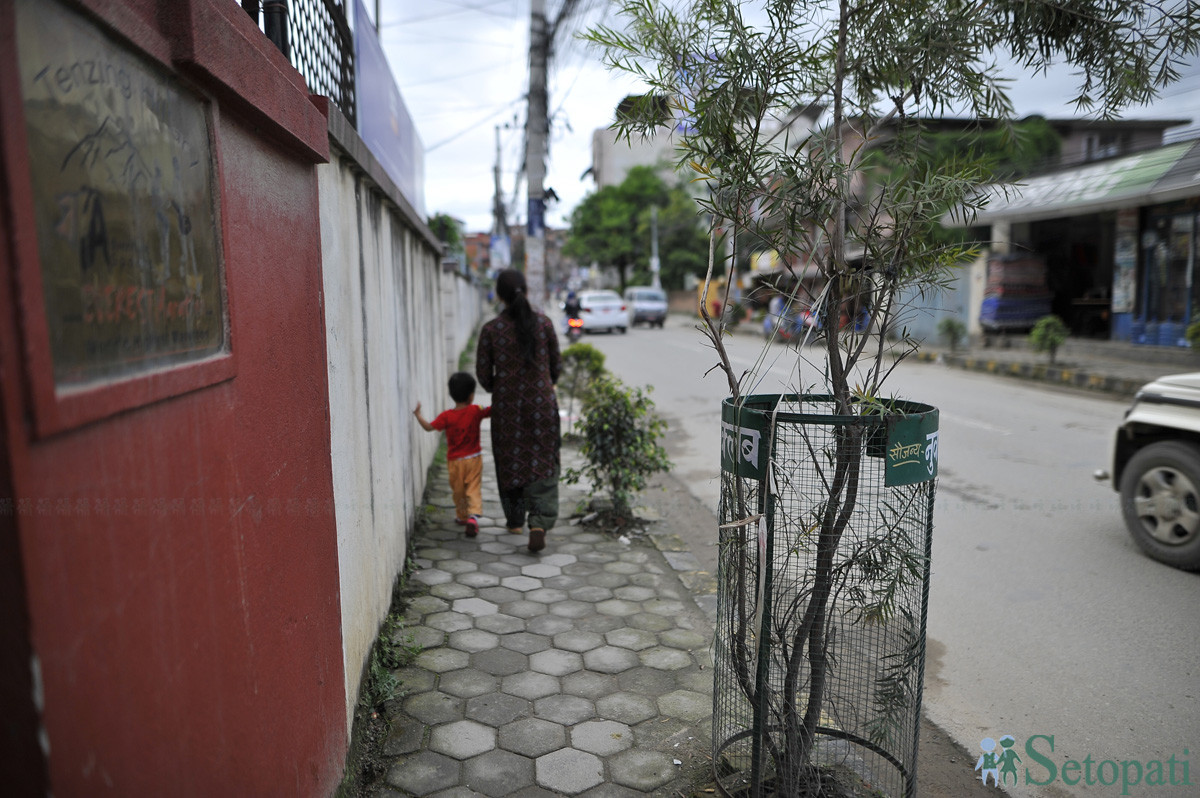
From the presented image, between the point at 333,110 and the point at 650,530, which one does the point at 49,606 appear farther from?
the point at 650,530

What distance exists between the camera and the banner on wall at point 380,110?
4.17 m

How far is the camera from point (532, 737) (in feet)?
9.31

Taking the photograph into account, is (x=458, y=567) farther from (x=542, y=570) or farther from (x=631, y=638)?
(x=631, y=638)

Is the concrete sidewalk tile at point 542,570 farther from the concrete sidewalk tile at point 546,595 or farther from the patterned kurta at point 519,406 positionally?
the patterned kurta at point 519,406

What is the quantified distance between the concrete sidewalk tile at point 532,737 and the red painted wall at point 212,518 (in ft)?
2.00

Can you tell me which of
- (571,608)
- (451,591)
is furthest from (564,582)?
(451,591)

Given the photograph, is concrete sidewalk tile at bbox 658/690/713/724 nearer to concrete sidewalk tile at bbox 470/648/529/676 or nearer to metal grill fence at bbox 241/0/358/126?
concrete sidewalk tile at bbox 470/648/529/676

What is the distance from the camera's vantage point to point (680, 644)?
3.60 m

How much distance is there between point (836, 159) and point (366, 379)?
2.06 metres

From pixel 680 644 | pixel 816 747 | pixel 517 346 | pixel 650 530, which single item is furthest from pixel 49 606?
pixel 650 530

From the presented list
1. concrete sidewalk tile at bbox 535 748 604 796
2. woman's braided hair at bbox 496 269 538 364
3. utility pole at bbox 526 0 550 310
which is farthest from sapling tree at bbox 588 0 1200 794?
utility pole at bbox 526 0 550 310

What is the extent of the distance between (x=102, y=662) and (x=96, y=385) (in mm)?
379

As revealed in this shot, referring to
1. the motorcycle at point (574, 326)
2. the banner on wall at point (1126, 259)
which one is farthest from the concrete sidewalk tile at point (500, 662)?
the banner on wall at point (1126, 259)

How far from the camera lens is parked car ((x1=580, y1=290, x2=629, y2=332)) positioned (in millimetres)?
25094
